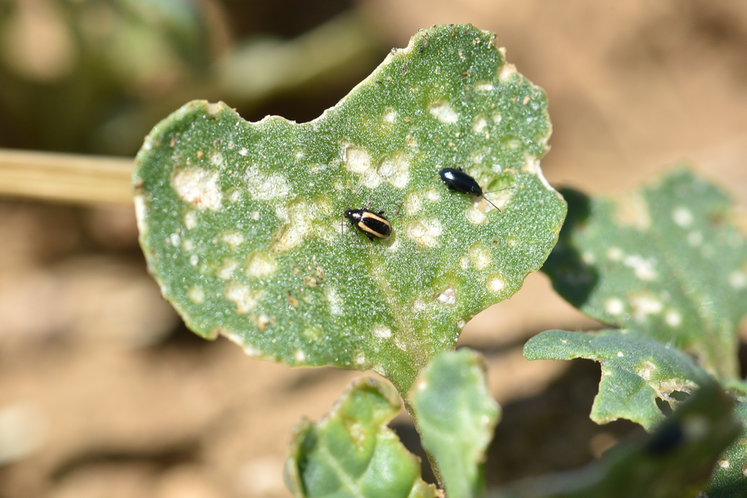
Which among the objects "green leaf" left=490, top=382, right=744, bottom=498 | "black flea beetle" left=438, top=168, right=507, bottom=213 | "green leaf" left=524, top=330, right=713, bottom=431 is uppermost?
"green leaf" left=490, top=382, right=744, bottom=498

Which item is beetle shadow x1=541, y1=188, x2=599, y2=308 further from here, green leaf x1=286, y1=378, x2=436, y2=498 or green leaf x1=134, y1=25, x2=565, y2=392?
green leaf x1=286, y1=378, x2=436, y2=498

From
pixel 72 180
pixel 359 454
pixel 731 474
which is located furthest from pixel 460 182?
pixel 72 180

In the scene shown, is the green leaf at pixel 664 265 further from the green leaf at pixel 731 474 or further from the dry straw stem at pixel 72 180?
the dry straw stem at pixel 72 180

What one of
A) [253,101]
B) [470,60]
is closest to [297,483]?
[470,60]

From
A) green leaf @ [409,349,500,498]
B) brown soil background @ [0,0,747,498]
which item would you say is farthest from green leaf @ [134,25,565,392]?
brown soil background @ [0,0,747,498]

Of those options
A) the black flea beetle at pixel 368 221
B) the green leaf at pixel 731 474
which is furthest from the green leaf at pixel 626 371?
the black flea beetle at pixel 368 221

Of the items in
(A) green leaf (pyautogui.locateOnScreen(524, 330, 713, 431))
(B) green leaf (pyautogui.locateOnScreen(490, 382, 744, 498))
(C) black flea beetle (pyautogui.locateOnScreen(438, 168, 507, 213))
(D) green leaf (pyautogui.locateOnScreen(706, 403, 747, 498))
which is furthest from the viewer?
(C) black flea beetle (pyautogui.locateOnScreen(438, 168, 507, 213))

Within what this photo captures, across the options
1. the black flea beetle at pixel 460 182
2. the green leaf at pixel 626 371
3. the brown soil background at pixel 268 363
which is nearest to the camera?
the green leaf at pixel 626 371
